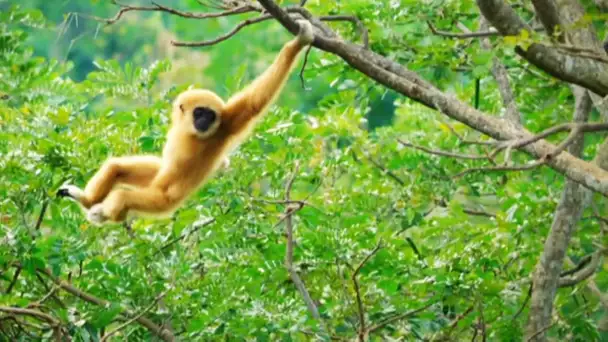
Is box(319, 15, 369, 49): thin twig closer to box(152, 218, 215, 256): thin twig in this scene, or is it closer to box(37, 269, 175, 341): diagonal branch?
box(152, 218, 215, 256): thin twig

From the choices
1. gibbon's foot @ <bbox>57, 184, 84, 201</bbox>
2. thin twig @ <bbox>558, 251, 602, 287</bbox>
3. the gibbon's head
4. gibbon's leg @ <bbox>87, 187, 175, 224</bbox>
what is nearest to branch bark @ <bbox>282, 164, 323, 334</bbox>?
the gibbon's head

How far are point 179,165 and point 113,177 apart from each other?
14.9 inches

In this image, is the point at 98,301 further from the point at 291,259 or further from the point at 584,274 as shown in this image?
the point at 584,274

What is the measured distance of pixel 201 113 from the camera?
605 cm

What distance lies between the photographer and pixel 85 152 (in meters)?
6.34

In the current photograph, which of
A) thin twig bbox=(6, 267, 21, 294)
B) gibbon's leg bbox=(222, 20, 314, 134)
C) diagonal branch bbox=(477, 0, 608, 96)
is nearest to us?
diagonal branch bbox=(477, 0, 608, 96)

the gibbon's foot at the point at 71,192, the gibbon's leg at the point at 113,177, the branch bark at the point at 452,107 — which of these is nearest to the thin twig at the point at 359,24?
the branch bark at the point at 452,107

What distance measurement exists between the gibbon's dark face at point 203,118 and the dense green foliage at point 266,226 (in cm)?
34

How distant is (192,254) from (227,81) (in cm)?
→ 108

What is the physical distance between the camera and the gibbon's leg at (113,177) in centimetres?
610

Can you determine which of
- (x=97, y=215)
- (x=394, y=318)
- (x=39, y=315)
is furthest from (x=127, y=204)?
(x=394, y=318)

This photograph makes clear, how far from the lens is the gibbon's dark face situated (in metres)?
6.00

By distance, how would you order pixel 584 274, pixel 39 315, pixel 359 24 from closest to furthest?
pixel 359 24
pixel 39 315
pixel 584 274

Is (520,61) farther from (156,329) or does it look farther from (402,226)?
(156,329)
